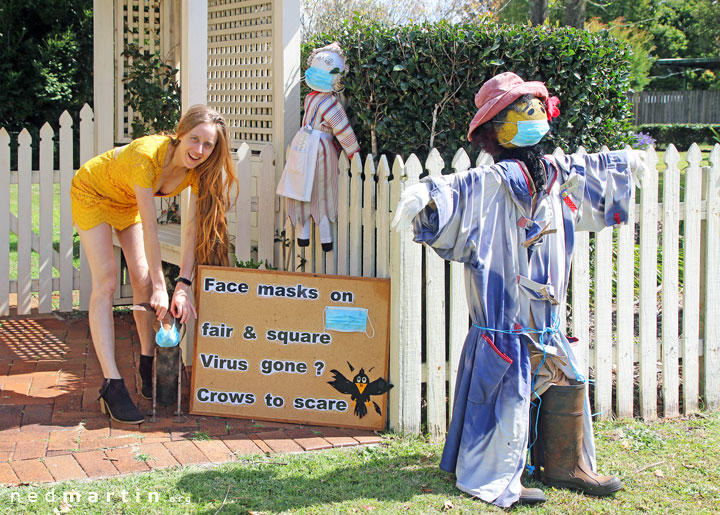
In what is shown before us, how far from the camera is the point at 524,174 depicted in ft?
10.8

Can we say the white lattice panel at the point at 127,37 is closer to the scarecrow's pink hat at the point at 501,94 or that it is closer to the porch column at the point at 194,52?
the porch column at the point at 194,52

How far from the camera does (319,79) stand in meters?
4.53

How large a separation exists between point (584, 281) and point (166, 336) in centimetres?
228

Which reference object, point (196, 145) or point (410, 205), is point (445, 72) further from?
point (410, 205)

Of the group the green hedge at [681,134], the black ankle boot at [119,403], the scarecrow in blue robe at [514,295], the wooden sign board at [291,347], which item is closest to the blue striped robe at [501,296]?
the scarecrow in blue robe at [514,295]

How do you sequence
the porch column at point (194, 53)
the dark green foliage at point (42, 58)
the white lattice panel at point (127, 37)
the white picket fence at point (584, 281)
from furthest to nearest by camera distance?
the dark green foliage at point (42, 58), the white lattice panel at point (127, 37), the porch column at point (194, 53), the white picket fence at point (584, 281)

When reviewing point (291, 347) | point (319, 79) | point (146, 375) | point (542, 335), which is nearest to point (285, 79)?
point (319, 79)

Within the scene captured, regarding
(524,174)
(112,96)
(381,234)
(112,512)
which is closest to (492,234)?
(524,174)

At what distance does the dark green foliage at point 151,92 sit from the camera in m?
6.80

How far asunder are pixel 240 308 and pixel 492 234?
63.4 inches

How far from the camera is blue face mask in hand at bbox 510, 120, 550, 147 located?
3.27m

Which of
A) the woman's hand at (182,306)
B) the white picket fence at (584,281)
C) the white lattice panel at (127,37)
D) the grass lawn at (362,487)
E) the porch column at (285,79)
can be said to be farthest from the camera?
the white lattice panel at (127,37)

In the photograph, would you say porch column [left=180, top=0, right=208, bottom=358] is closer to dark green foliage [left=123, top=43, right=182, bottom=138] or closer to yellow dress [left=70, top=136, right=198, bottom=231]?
yellow dress [left=70, top=136, right=198, bottom=231]

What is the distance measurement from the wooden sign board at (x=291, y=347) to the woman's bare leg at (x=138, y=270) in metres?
0.38
